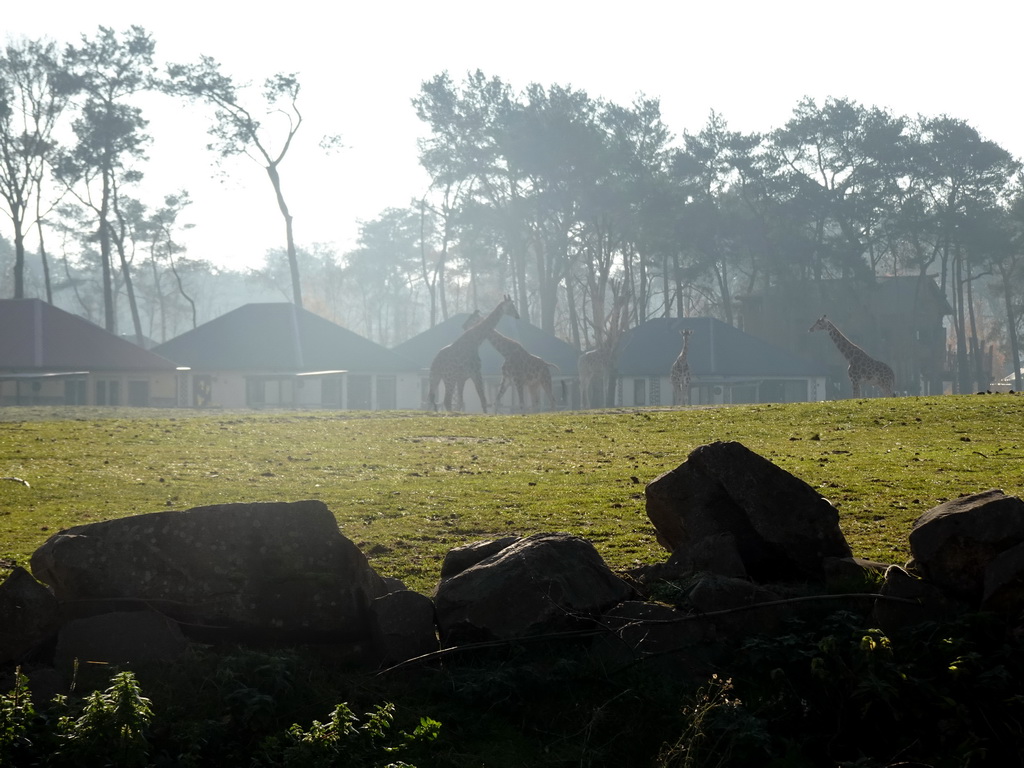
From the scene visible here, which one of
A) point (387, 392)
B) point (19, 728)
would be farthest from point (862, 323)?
point (19, 728)

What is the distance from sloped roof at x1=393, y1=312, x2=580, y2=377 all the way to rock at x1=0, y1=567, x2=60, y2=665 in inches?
2459

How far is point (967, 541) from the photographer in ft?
28.9

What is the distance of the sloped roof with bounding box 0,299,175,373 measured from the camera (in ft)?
200

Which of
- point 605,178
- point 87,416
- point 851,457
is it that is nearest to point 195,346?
point 605,178

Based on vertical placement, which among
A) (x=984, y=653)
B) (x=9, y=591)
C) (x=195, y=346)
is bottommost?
(x=984, y=653)

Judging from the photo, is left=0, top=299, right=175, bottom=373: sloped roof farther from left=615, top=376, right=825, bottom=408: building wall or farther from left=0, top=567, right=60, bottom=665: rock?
left=0, top=567, right=60, bottom=665: rock

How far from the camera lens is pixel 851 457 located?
788 inches

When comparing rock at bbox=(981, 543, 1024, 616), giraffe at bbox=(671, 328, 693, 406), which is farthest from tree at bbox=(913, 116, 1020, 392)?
rock at bbox=(981, 543, 1024, 616)

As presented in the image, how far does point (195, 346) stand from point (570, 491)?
178ft

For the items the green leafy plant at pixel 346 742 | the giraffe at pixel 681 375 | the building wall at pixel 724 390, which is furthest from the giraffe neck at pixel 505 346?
the green leafy plant at pixel 346 742

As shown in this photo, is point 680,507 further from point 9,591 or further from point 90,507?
point 90,507

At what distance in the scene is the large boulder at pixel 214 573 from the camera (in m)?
8.79

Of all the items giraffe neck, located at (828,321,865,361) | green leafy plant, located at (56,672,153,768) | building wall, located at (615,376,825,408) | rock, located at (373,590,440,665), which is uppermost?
giraffe neck, located at (828,321,865,361)

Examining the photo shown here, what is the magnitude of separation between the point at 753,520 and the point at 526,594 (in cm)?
231
